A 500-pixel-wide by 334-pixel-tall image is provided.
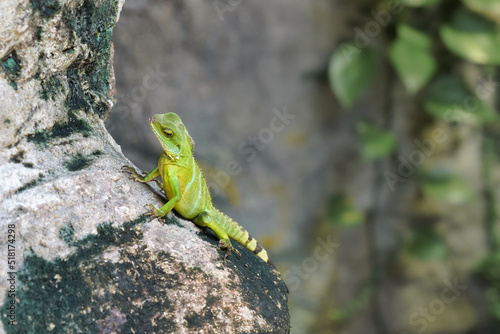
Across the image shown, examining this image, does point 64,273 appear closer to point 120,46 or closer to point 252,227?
point 120,46

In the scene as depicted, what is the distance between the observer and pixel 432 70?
439cm

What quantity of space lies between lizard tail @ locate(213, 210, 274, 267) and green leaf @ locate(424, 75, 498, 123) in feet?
9.49

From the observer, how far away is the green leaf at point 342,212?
499 cm

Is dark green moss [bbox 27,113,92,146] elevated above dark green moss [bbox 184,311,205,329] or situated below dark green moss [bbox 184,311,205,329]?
below

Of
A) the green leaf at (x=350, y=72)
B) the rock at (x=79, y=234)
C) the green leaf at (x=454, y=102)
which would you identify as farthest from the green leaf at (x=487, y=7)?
the rock at (x=79, y=234)

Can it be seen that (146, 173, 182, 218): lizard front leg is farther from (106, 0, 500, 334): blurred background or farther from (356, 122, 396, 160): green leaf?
(356, 122, 396, 160): green leaf

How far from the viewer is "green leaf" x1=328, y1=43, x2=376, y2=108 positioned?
4551 mm

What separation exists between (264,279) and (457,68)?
3.57m

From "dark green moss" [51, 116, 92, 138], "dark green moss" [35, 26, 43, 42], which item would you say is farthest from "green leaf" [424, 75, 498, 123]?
"dark green moss" [35, 26, 43, 42]

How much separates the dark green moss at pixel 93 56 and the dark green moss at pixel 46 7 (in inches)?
2.7

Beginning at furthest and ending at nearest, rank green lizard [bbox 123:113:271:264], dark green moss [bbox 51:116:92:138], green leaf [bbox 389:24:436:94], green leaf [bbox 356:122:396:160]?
1. green leaf [bbox 356:122:396:160]
2. green leaf [bbox 389:24:436:94]
3. green lizard [bbox 123:113:271:264]
4. dark green moss [bbox 51:116:92:138]

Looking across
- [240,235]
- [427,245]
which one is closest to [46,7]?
[240,235]

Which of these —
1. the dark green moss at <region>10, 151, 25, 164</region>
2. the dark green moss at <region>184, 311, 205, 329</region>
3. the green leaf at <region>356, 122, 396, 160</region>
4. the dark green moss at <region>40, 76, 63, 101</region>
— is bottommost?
the green leaf at <region>356, 122, 396, 160</region>

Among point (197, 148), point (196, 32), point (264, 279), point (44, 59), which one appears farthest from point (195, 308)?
point (196, 32)
